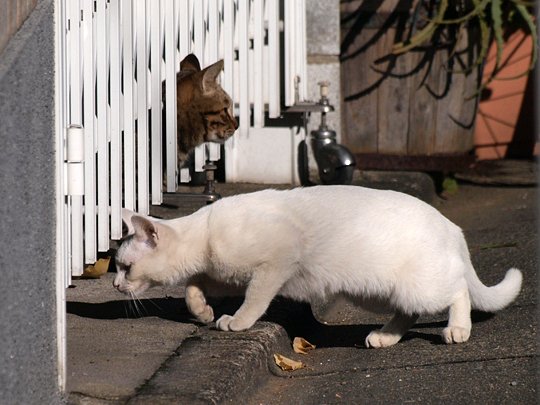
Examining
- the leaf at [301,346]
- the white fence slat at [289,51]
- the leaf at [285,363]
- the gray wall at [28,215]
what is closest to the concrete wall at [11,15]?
the gray wall at [28,215]

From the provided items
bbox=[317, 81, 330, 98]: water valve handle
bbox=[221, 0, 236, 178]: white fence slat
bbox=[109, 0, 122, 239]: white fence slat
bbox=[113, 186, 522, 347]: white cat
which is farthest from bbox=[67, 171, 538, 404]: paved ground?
bbox=[317, 81, 330, 98]: water valve handle

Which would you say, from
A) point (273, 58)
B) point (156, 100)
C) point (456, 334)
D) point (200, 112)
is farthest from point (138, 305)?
point (273, 58)

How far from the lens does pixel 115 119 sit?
4293 millimetres

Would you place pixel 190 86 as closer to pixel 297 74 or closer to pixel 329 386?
pixel 297 74

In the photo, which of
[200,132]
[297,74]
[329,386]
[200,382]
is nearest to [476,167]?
[297,74]

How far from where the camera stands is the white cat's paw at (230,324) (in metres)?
4.05

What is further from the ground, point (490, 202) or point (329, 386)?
point (490, 202)

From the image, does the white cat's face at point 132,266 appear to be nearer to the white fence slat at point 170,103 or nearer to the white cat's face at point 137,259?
the white cat's face at point 137,259

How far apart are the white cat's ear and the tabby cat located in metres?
2.02

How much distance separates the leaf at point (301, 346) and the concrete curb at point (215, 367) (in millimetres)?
37

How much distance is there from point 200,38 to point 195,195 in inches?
35.5

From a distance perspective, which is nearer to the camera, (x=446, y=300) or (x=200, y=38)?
(x=446, y=300)

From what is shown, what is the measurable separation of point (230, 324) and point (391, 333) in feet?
2.19

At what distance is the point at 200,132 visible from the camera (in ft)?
20.6
